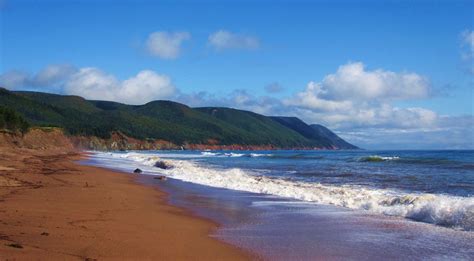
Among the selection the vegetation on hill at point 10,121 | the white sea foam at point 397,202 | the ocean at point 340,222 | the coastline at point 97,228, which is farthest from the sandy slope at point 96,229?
the vegetation on hill at point 10,121

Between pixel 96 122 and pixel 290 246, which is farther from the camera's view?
pixel 96 122

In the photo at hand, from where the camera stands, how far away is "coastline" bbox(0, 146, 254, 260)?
8836 millimetres

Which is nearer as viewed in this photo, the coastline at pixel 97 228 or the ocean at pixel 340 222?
the coastline at pixel 97 228

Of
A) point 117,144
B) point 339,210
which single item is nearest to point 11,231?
point 339,210

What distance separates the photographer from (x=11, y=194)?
15875 millimetres

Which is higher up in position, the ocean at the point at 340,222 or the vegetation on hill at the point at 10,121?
the vegetation on hill at the point at 10,121

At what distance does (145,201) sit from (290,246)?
908 centimetres

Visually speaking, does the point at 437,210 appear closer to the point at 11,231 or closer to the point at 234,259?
the point at 234,259

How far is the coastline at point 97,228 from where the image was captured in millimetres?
8836

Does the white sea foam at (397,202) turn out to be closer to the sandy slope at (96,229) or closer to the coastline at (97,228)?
the coastline at (97,228)

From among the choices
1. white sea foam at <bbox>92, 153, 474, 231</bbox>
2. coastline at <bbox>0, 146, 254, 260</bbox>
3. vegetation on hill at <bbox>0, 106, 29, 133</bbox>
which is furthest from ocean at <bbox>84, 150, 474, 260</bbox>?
vegetation on hill at <bbox>0, 106, 29, 133</bbox>

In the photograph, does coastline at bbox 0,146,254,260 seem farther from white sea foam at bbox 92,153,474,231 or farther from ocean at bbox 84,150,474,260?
white sea foam at bbox 92,153,474,231

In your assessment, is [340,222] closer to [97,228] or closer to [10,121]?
[97,228]

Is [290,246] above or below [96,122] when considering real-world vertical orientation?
below
